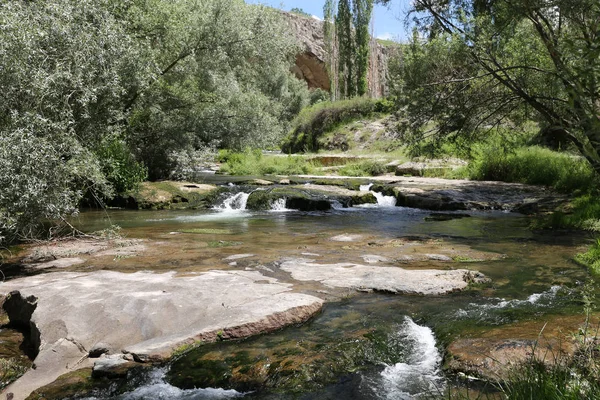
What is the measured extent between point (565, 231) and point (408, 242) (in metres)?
3.51

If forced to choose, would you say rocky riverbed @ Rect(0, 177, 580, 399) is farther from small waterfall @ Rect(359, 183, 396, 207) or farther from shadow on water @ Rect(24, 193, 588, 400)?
small waterfall @ Rect(359, 183, 396, 207)

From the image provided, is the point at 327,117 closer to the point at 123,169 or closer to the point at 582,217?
the point at 123,169

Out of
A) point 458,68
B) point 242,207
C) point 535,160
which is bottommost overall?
point 242,207

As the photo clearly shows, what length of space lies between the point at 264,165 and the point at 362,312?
2080 cm

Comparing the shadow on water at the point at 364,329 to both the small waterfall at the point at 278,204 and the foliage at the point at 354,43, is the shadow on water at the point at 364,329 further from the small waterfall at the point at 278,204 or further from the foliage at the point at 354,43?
the foliage at the point at 354,43

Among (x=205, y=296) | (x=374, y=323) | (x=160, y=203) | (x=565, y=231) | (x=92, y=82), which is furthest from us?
(x=160, y=203)

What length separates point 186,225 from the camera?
1134 centimetres

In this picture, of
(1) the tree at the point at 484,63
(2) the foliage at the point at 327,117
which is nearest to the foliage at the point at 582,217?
(1) the tree at the point at 484,63

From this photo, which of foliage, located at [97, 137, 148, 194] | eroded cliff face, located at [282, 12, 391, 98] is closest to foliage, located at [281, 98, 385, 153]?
foliage, located at [97, 137, 148, 194]

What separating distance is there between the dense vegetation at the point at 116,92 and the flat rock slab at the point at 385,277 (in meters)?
3.53

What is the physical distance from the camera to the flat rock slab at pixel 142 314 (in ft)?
13.2

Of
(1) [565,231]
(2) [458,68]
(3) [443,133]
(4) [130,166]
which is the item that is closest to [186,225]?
(4) [130,166]

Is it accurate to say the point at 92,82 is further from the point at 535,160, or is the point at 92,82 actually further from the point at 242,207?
the point at 535,160

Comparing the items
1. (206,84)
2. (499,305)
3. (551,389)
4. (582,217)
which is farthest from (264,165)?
(551,389)
